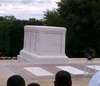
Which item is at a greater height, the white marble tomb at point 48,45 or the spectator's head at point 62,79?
the spectator's head at point 62,79

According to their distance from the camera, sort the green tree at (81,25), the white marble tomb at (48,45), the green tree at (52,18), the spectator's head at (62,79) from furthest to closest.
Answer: the green tree at (52,18), the green tree at (81,25), the white marble tomb at (48,45), the spectator's head at (62,79)

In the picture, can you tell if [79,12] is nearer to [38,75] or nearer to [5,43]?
[5,43]

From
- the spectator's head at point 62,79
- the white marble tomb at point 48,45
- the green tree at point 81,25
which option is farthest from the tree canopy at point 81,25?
the spectator's head at point 62,79

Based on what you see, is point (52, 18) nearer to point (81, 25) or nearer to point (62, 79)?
point (81, 25)

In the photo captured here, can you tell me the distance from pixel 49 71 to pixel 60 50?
2661 millimetres

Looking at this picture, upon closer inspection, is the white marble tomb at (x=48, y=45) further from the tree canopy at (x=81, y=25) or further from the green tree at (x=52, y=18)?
the green tree at (x=52, y=18)

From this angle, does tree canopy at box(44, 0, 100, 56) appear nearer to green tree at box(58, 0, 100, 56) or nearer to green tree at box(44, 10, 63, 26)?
green tree at box(58, 0, 100, 56)

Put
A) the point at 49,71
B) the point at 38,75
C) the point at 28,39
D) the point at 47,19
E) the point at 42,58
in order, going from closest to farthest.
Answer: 1. the point at 38,75
2. the point at 49,71
3. the point at 42,58
4. the point at 28,39
5. the point at 47,19

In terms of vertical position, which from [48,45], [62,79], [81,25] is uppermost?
[62,79]

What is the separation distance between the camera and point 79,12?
72.1 feet

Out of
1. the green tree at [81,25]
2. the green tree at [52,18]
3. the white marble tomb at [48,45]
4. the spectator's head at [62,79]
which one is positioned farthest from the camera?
the green tree at [52,18]

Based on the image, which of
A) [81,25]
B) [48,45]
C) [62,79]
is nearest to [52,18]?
[81,25]

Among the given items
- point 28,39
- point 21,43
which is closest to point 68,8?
point 21,43

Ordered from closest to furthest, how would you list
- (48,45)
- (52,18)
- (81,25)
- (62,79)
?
(62,79), (48,45), (81,25), (52,18)
